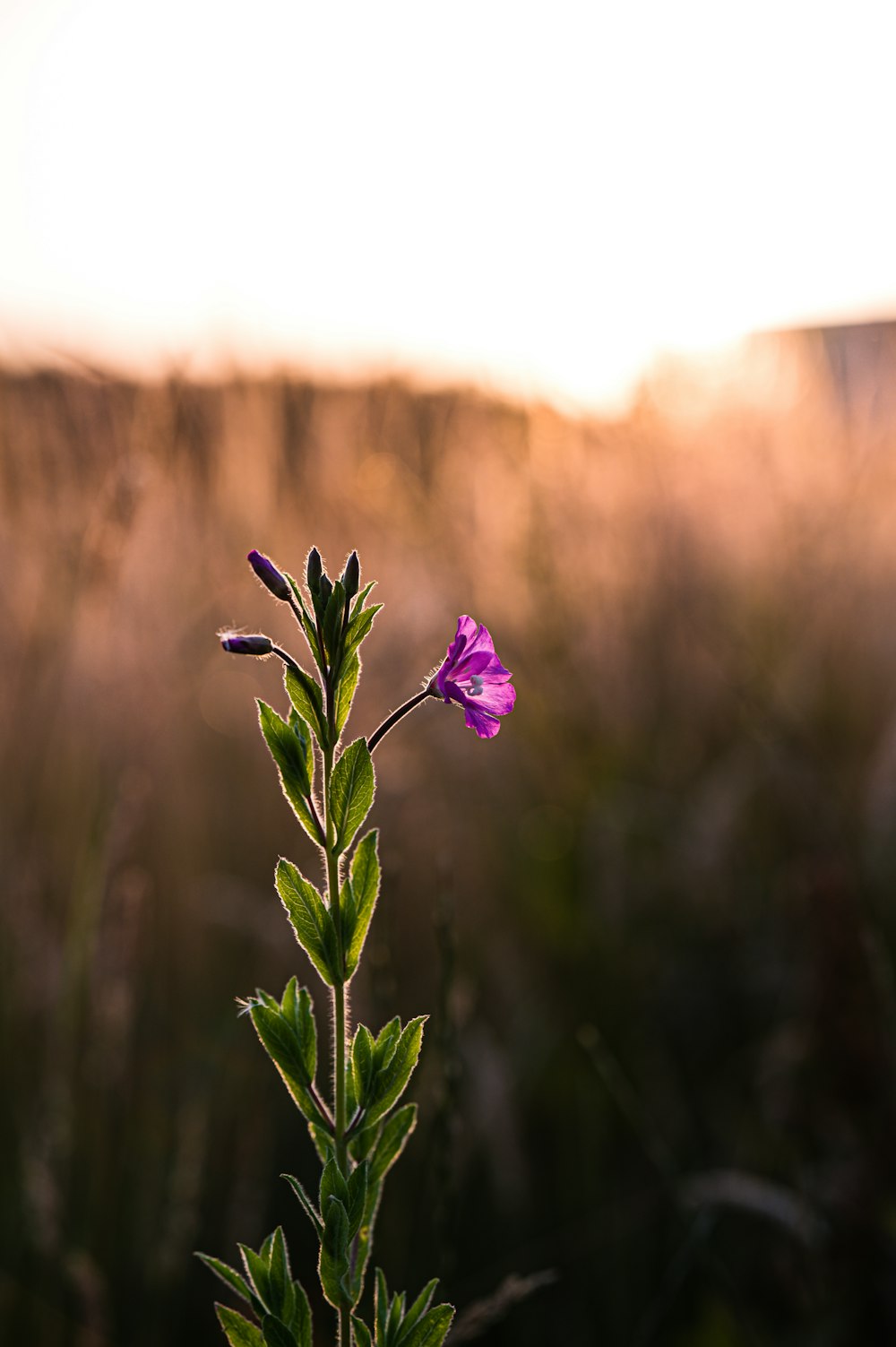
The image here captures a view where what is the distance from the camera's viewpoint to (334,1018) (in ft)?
2.28

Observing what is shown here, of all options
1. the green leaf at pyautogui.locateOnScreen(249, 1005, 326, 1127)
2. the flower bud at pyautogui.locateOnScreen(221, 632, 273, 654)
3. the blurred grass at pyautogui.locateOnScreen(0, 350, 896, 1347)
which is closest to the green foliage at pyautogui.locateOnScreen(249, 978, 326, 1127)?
the green leaf at pyautogui.locateOnScreen(249, 1005, 326, 1127)

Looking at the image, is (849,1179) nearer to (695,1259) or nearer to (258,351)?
(695,1259)

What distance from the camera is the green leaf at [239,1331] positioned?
72 cm

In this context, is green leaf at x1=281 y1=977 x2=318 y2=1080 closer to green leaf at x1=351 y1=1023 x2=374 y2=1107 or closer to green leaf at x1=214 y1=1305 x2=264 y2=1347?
green leaf at x1=351 y1=1023 x2=374 y2=1107

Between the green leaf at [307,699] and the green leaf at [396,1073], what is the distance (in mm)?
187

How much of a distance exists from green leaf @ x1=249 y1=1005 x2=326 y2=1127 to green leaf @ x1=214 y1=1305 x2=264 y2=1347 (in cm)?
13

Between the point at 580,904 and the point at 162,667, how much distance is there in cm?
104

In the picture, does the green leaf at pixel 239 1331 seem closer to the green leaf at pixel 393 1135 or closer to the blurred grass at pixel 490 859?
the green leaf at pixel 393 1135

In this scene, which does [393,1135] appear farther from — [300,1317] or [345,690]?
[345,690]

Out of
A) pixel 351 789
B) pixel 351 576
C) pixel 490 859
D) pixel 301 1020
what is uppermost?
pixel 351 576

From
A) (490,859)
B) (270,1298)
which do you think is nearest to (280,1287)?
(270,1298)

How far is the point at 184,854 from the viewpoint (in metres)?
2.98

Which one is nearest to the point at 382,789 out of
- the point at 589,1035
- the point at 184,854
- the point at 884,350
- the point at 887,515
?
the point at 589,1035

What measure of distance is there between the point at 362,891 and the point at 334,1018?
0.25 ft
